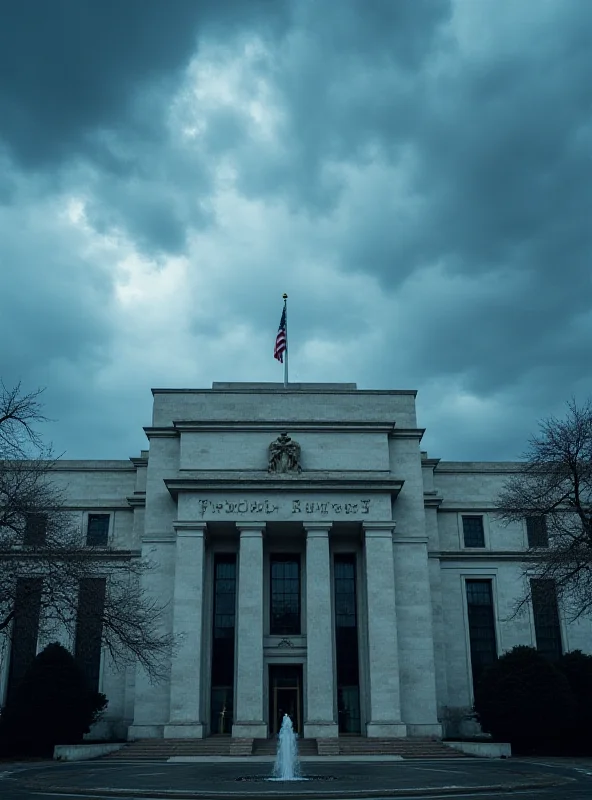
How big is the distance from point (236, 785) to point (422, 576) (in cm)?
2279

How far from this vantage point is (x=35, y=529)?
2153 centimetres

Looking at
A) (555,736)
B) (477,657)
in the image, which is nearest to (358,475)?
(477,657)

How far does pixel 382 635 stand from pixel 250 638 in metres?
6.67

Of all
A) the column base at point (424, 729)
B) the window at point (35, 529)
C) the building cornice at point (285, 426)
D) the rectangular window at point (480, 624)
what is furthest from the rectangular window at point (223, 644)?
the window at point (35, 529)

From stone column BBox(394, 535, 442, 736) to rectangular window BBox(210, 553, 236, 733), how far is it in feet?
29.1

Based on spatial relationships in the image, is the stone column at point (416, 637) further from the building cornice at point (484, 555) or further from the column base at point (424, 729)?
the building cornice at point (484, 555)

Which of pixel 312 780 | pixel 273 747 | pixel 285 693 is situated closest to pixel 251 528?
pixel 285 693

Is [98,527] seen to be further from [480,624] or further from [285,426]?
[480,624]

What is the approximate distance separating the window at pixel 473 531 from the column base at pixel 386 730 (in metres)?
12.4

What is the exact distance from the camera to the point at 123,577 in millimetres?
Result: 44781

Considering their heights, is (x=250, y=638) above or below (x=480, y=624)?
below

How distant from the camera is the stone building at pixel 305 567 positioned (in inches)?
1559

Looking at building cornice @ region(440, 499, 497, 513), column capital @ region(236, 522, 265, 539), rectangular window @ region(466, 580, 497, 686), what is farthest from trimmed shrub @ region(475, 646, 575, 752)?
column capital @ region(236, 522, 265, 539)

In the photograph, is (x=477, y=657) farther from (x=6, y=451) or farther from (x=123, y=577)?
(x=6, y=451)
